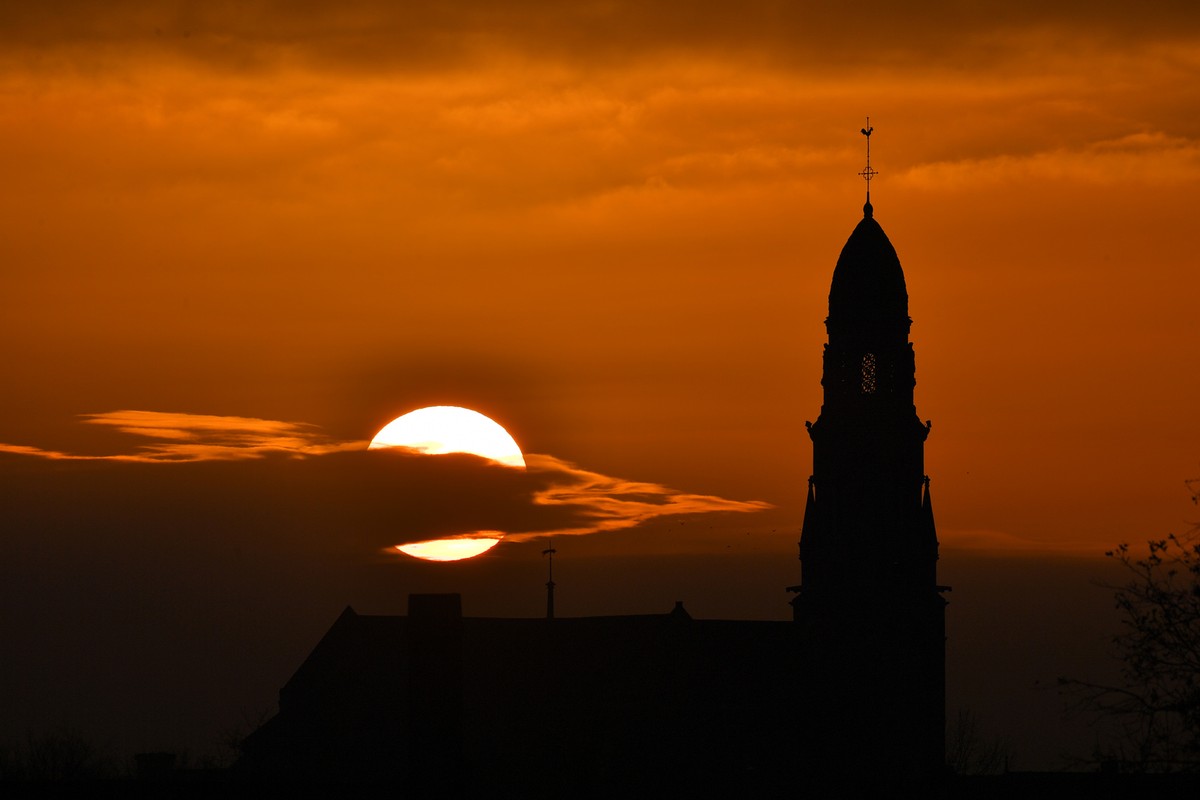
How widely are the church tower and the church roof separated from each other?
0.05 m

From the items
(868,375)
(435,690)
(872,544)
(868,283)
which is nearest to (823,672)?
(872,544)

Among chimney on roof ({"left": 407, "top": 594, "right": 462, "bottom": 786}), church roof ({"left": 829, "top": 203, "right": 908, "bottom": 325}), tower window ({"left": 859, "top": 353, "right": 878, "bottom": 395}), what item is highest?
church roof ({"left": 829, "top": 203, "right": 908, "bottom": 325})

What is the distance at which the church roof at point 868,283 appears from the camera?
7219 cm

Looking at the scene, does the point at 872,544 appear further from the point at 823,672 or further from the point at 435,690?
the point at 435,690

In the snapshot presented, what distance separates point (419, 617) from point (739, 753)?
46.6 metres

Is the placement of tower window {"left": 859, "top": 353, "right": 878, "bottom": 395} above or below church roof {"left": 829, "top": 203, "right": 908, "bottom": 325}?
below

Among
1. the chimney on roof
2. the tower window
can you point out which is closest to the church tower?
the tower window

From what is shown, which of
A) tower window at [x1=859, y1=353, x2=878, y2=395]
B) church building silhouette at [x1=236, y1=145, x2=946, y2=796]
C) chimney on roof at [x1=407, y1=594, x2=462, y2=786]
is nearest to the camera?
chimney on roof at [x1=407, y1=594, x2=462, y2=786]

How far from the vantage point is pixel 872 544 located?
72000 mm

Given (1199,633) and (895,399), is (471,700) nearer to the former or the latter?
(895,399)

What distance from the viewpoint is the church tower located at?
71938 millimetres

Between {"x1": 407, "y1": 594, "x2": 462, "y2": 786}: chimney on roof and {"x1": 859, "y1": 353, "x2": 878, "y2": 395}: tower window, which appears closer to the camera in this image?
{"x1": 407, "y1": 594, "x2": 462, "y2": 786}: chimney on roof

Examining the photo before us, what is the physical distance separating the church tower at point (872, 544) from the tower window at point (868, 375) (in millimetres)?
36

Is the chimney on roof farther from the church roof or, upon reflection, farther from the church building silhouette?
the church roof
